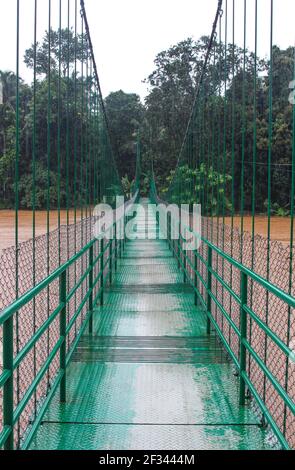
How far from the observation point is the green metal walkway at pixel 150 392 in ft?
9.32

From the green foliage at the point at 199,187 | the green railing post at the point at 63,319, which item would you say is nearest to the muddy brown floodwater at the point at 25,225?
the green foliage at the point at 199,187

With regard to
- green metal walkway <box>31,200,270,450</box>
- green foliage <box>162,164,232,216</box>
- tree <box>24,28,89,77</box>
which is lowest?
green metal walkway <box>31,200,270,450</box>

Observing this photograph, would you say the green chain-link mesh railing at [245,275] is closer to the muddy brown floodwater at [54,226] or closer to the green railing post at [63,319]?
the green railing post at [63,319]

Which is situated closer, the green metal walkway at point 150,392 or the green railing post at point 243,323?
the green metal walkway at point 150,392

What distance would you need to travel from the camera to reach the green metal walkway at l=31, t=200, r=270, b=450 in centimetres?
284

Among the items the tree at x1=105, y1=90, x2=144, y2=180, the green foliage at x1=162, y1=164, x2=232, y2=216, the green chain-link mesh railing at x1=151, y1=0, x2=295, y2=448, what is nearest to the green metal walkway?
the green chain-link mesh railing at x1=151, y1=0, x2=295, y2=448

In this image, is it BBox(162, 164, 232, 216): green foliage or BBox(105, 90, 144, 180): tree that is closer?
BBox(162, 164, 232, 216): green foliage

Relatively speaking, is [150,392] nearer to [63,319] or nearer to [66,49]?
[63,319]

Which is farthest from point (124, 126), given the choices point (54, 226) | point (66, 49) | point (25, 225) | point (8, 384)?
point (8, 384)

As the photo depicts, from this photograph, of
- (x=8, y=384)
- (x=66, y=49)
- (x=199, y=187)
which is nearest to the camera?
(x=8, y=384)

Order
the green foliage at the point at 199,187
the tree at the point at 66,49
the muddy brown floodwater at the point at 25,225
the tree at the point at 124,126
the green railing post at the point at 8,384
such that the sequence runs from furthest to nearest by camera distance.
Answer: the tree at the point at 124,126
the muddy brown floodwater at the point at 25,225
the green foliage at the point at 199,187
the tree at the point at 66,49
the green railing post at the point at 8,384

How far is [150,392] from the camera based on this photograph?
3.50 meters

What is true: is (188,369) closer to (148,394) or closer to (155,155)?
(148,394)

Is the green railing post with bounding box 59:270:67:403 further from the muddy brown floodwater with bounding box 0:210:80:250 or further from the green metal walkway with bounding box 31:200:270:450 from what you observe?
the muddy brown floodwater with bounding box 0:210:80:250
